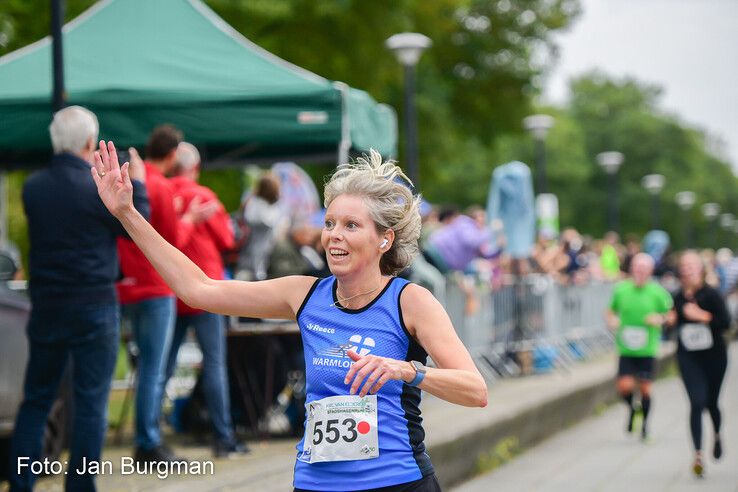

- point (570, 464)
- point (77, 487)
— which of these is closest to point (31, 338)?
point (77, 487)

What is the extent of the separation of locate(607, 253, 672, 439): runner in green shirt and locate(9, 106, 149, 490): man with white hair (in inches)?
320

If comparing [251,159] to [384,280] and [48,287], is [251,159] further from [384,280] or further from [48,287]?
[384,280]

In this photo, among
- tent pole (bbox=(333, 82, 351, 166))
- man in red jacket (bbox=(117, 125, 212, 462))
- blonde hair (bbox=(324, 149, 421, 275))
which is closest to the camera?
blonde hair (bbox=(324, 149, 421, 275))

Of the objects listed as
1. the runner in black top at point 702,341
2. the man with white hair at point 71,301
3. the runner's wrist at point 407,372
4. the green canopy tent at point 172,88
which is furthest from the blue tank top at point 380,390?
the runner in black top at point 702,341

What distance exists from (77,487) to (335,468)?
272 cm

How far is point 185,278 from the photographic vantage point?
4.13 m

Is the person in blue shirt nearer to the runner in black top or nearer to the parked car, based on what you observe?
the parked car

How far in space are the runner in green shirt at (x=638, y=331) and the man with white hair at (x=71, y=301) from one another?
26.6 ft

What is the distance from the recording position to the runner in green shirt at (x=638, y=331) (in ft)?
44.6

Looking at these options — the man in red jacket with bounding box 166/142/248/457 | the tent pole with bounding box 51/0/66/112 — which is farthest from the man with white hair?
the man in red jacket with bounding box 166/142/248/457

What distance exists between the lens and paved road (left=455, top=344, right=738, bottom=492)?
32.8ft

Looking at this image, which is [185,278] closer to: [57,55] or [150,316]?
[150,316]

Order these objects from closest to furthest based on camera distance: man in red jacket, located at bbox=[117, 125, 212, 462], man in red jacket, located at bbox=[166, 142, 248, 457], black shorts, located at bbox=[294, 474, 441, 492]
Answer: black shorts, located at bbox=[294, 474, 441, 492] → man in red jacket, located at bbox=[117, 125, 212, 462] → man in red jacket, located at bbox=[166, 142, 248, 457]

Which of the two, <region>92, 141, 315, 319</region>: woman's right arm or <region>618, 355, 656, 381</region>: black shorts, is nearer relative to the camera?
<region>92, 141, 315, 319</region>: woman's right arm
